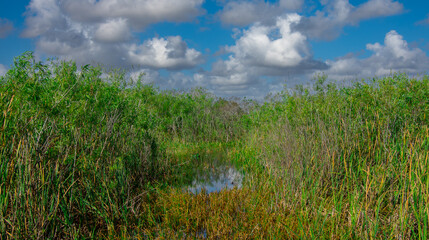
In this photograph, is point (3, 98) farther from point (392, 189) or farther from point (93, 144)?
point (392, 189)

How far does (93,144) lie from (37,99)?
3.30 ft

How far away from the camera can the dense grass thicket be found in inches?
139

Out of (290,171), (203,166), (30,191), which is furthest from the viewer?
(203,166)

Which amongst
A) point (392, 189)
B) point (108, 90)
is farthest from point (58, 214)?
point (392, 189)

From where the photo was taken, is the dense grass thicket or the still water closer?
the dense grass thicket

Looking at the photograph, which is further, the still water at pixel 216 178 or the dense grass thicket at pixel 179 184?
the still water at pixel 216 178

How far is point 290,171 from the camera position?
530 cm

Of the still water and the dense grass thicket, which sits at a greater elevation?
the dense grass thicket

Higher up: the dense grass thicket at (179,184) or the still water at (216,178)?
the dense grass thicket at (179,184)

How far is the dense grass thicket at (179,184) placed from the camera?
3.54m

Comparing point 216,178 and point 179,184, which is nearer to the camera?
point 179,184

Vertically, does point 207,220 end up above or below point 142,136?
below

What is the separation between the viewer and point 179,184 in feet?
24.4

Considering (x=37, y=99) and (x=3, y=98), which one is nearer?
(x=3, y=98)
